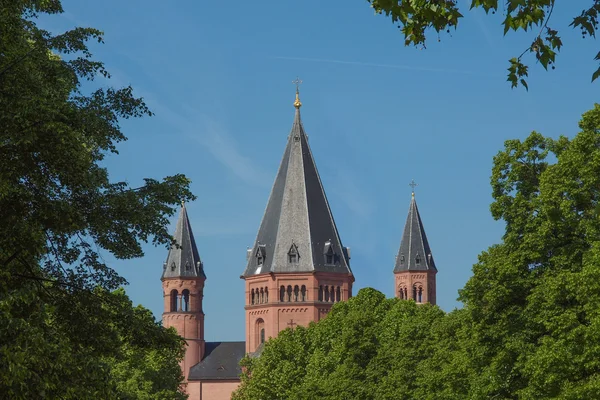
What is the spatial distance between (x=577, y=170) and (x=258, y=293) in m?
106

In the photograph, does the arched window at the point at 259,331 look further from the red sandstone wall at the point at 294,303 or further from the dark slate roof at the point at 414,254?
the dark slate roof at the point at 414,254

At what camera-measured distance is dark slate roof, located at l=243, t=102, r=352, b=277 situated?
138m

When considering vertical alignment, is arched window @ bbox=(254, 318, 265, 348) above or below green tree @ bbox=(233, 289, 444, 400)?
above

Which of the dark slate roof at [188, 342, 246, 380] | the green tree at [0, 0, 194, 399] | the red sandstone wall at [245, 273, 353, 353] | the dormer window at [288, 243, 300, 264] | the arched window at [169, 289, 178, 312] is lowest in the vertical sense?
the green tree at [0, 0, 194, 399]

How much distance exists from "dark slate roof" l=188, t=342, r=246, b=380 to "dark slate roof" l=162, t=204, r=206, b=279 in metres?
10.4

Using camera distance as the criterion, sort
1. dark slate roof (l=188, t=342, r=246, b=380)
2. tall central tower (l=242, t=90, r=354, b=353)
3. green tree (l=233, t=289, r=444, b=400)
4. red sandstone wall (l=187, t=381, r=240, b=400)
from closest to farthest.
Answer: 1. green tree (l=233, t=289, r=444, b=400)
2. tall central tower (l=242, t=90, r=354, b=353)
3. red sandstone wall (l=187, t=381, r=240, b=400)
4. dark slate roof (l=188, t=342, r=246, b=380)

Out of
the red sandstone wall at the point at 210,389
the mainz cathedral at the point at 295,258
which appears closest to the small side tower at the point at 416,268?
the mainz cathedral at the point at 295,258

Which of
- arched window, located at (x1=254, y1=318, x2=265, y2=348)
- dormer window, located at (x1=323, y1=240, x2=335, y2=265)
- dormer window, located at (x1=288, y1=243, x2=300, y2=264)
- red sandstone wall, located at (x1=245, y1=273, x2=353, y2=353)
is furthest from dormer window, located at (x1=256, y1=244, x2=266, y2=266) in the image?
dormer window, located at (x1=323, y1=240, x2=335, y2=265)

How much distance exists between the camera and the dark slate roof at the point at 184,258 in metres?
155

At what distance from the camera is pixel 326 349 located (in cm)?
8519

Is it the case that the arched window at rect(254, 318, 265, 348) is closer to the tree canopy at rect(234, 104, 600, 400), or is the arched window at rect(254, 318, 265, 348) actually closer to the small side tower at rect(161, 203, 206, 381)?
the small side tower at rect(161, 203, 206, 381)

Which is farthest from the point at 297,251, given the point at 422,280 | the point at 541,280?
the point at 541,280

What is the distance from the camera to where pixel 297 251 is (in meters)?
140

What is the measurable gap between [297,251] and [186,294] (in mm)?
24188
